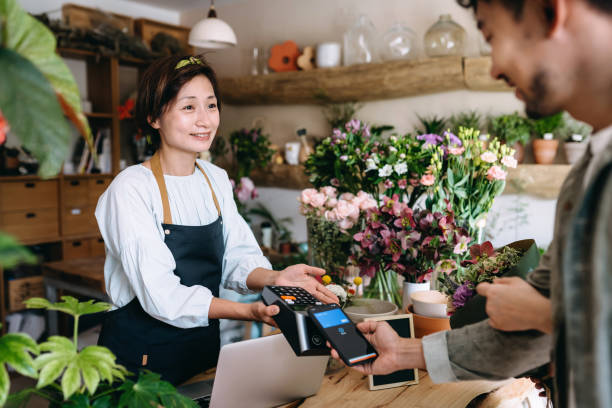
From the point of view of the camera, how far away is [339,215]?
1854 millimetres

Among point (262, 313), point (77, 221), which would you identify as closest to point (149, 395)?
point (262, 313)

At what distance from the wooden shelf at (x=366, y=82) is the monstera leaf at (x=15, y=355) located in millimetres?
3166

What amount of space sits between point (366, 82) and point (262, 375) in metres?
2.95

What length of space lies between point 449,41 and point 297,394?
2.82 meters

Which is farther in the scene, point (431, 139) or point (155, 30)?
point (155, 30)

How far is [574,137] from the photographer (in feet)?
10.3

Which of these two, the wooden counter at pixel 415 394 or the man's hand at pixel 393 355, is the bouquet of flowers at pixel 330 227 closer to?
Result: the wooden counter at pixel 415 394

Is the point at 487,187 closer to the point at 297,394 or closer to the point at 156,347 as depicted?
the point at 297,394

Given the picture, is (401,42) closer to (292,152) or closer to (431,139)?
(292,152)

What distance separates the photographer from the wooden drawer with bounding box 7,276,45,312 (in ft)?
13.1

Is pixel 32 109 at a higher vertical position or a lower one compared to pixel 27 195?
higher

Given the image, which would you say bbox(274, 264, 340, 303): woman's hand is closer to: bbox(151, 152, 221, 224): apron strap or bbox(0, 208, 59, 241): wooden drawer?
bbox(151, 152, 221, 224): apron strap

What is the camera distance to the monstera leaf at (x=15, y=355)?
0.66 meters

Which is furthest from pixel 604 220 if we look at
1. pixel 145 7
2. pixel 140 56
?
pixel 145 7
